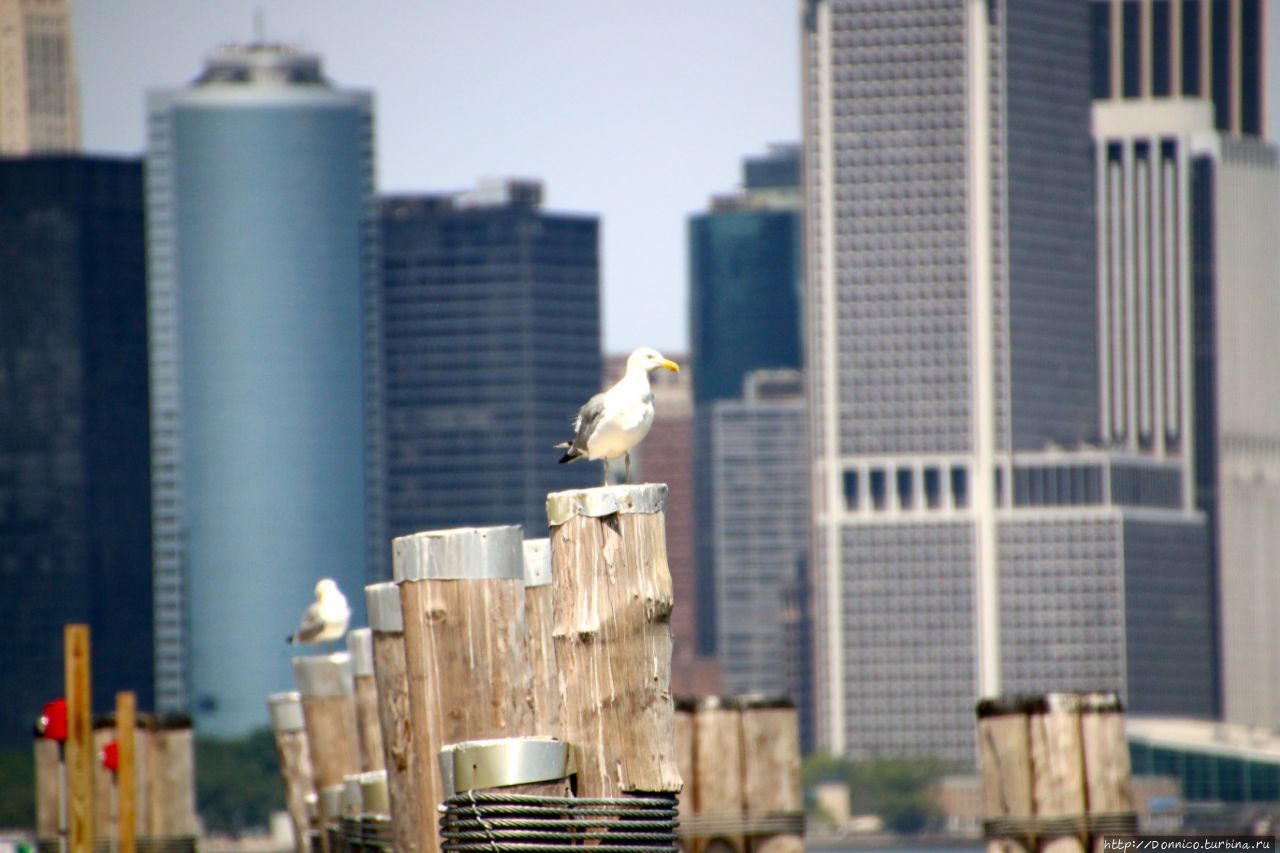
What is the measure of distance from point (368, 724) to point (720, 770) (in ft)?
10.9

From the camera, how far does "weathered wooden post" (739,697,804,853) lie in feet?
95.5

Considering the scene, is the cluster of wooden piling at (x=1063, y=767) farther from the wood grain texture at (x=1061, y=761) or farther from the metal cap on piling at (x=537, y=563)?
the metal cap on piling at (x=537, y=563)

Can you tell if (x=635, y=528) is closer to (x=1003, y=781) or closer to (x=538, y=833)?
(x=538, y=833)

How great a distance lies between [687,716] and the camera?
2923 cm

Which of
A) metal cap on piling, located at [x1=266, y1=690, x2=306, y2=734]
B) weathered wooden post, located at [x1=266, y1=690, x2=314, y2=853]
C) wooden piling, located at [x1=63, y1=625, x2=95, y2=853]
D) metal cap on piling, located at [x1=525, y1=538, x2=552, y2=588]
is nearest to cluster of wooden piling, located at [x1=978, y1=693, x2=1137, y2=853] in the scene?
metal cap on piling, located at [x1=525, y1=538, x2=552, y2=588]

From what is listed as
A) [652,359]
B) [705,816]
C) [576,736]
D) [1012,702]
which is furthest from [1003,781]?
[576,736]

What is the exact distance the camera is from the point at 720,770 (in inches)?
1144

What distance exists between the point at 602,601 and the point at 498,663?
110 inches

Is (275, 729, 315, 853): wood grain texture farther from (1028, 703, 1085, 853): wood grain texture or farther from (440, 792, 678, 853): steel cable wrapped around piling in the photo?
(440, 792, 678, 853): steel cable wrapped around piling

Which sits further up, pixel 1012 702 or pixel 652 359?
pixel 652 359

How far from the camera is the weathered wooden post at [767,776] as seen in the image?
29.1 metres

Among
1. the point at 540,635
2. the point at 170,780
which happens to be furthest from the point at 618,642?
the point at 170,780

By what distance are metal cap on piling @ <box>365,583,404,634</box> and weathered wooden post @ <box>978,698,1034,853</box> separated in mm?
6132

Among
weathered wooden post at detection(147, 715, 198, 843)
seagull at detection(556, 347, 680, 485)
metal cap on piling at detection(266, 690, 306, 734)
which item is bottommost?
weathered wooden post at detection(147, 715, 198, 843)
